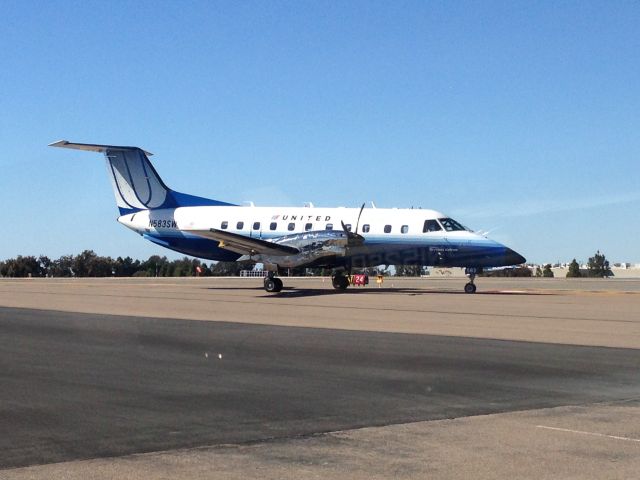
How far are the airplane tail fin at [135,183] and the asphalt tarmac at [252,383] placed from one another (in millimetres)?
24016

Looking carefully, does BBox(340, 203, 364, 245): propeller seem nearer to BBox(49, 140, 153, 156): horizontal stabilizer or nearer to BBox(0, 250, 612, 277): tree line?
BBox(49, 140, 153, 156): horizontal stabilizer

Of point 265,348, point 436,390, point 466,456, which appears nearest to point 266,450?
point 466,456

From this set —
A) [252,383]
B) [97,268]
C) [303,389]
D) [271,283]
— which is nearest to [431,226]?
[271,283]

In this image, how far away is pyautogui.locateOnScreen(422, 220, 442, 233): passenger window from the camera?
130ft

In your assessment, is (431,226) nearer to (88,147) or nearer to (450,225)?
(450,225)

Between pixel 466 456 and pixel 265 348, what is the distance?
10044 millimetres

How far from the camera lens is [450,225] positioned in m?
39.7

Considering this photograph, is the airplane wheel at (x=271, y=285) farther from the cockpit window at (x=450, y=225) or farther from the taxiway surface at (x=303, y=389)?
the taxiway surface at (x=303, y=389)

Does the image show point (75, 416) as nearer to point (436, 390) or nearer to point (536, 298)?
point (436, 390)

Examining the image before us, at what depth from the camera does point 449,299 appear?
3450cm

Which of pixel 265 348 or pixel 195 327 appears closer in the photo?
pixel 265 348

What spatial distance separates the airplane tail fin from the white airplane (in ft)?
0.17

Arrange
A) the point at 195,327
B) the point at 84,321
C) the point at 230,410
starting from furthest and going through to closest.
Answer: the point at 84,321, the point at 195,327, the point at 230,410

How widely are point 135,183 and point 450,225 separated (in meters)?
17.2
